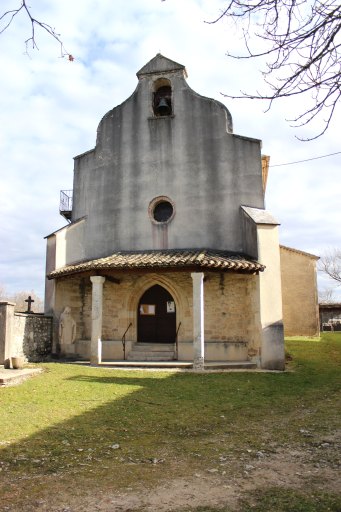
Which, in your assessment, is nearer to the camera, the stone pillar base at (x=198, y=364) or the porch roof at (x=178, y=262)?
the stone pillar base at (x=198, y=364)

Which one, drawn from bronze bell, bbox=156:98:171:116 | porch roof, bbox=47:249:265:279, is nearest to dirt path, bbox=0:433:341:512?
porch roof, bbox=47:249:265:279

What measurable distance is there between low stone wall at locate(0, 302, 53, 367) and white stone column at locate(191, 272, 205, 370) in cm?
520

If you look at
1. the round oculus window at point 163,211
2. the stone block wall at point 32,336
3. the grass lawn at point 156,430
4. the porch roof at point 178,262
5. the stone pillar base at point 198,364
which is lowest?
the grass lawn at point 156,430

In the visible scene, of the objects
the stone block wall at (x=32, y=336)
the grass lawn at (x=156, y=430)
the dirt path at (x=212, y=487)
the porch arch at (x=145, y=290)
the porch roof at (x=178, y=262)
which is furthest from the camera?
the porch arch at (x=145, y=290)

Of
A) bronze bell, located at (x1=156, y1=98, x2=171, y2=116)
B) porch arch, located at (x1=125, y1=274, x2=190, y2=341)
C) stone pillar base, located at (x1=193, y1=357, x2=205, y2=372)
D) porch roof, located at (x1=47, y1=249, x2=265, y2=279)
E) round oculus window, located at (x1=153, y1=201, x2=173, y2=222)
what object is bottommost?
stone pillar base, located at (x1=193, y1=357, x2=205, y2=372)

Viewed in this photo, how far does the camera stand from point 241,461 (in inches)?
191

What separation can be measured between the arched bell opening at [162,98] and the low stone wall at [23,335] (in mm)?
8907

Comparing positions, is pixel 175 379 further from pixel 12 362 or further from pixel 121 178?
pixel 121 178

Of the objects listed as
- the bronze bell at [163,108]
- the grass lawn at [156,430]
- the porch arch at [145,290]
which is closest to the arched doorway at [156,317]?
the porch arch at [145,290]

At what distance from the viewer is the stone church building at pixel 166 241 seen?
13.9 metres

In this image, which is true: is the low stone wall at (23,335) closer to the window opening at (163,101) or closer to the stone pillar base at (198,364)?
the stone pillar base at (198,364)

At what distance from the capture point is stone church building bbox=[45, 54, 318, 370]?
13.9 m

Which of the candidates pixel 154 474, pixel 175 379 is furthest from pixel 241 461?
pixel 175 379

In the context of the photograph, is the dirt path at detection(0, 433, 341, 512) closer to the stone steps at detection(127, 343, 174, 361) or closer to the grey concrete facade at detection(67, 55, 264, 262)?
the stone steps at detection(127, 343, 174, 361)
